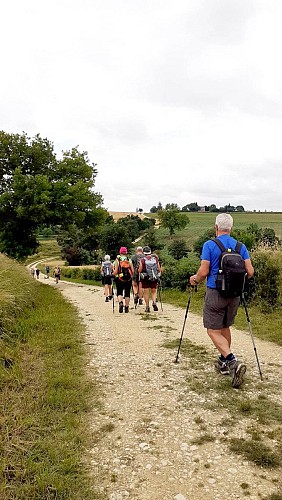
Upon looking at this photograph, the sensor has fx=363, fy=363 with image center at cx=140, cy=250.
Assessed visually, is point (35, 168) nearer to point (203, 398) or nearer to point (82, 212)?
point (82, 212)

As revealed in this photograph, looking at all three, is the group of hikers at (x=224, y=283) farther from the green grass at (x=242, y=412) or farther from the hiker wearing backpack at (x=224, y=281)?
the green grass at (x=242, y=412)

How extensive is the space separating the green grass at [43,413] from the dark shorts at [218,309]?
6.38ft

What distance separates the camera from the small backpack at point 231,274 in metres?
4.97

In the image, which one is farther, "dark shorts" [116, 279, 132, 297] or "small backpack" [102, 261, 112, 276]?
"small backpack" [102, 261, 112, 276]

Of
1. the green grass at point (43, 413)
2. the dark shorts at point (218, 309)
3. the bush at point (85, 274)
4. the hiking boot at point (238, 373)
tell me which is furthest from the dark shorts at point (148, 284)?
the bush at point (85, 274)

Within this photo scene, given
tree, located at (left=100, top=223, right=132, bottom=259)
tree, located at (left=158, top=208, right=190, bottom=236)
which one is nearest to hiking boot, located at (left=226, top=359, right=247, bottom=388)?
tree, located at (left=100, top=223, right=132, bottom=259)

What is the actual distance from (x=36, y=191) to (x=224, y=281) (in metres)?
18.8

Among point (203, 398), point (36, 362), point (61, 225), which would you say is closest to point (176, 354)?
point (203, 398)

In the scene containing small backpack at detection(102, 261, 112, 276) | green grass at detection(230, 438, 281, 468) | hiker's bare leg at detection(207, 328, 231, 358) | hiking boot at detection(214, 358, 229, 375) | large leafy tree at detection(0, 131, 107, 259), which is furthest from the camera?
large leafy tree at detection(0, 131, 107, 259)

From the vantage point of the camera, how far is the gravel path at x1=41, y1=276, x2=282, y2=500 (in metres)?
3.15

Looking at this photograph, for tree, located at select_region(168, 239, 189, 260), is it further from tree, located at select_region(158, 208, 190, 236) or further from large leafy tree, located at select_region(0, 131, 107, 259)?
large leafy tree, located at select_region(0, 131, 107, 259)

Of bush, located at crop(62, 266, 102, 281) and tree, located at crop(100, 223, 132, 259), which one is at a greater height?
tree, located at crop(100, 223, 132, 259)

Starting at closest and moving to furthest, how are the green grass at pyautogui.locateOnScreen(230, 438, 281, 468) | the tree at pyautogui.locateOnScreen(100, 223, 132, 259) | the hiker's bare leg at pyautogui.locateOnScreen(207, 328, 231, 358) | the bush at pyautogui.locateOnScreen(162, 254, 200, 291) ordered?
the green grass at pyautogui.locateOnScreen(230, 438, 281, 468) < the hiker's bare leg at pyautogui.locateOnScreen(207, 328, 231, 358) < the bush at pyautogui.locateOnScreen(162, 254, 200, 291) < the tree at pyautogui.locateOnScreen(100, 223, 132, 259)

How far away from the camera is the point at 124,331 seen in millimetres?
8836
